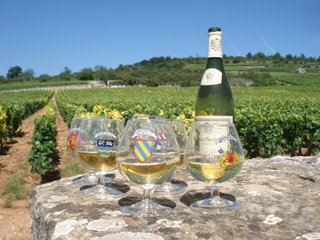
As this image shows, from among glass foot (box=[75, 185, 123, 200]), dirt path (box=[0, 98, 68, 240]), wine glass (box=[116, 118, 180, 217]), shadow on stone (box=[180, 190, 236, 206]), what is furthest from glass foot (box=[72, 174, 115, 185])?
dirt path (box=[0, 98, 68, 240])

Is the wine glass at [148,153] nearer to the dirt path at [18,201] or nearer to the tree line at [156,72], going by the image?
the dirt path at [18,201]

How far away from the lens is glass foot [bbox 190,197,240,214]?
1651 millimetres

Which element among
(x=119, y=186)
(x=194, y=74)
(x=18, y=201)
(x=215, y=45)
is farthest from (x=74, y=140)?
(x=194, y=74)

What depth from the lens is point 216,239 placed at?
1.38 meters

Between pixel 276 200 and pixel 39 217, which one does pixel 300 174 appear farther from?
pixel 39 217

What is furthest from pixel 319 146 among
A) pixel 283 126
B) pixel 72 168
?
pixel 72 168

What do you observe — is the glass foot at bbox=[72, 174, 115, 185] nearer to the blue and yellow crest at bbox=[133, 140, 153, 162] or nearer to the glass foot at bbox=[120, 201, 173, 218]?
the glass foot at bbox=[120, 201, 173, 218]

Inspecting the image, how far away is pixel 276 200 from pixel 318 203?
0.61ft

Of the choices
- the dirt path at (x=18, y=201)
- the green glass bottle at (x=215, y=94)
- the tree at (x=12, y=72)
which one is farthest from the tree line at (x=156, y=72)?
the green glass bottle at (x=215, y=94)

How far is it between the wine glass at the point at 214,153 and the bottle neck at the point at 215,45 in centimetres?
66

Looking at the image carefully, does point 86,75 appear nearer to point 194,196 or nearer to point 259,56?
point 259,56

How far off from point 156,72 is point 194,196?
129m

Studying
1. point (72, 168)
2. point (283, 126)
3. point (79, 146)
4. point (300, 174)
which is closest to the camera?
point (79, 146)

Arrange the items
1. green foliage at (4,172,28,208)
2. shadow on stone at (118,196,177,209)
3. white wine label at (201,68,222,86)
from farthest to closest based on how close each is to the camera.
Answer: green foliage at (4,172,28,208)
white wine label at (201,68,222,86)
shadow on stone at (118,196,177,209)
